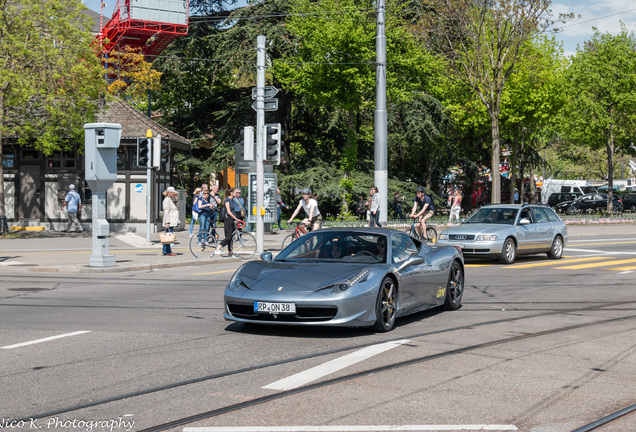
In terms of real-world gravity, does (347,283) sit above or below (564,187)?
below

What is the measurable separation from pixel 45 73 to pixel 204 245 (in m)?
11.5

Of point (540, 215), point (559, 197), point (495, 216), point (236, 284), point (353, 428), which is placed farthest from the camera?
point (559, 197)

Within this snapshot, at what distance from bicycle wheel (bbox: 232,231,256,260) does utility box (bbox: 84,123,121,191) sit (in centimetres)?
437

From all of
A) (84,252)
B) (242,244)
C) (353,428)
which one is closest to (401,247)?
(353,428)

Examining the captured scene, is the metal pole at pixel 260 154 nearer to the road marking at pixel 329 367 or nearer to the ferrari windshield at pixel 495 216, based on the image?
the ferrari windshield at pixel 495 216

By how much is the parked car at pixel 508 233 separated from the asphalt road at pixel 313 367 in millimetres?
6041

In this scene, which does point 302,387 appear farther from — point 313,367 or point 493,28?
point 493,28

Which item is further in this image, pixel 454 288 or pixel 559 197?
pixel 559 197

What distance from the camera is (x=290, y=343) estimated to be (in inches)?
313

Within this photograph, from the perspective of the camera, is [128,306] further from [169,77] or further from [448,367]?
[169,77]

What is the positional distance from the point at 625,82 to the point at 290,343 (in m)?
42.6

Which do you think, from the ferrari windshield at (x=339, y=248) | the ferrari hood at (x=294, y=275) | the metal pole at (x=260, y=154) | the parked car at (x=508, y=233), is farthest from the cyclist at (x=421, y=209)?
the ferrari hood at (x=294, y=275)

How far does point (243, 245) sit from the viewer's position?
2055 cm

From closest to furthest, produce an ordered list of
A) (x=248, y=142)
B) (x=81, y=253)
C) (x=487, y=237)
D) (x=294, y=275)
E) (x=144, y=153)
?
(x=294, y=275), (x=487, y=237), (x=248, y=142), (x=81, y=253), (x=144, y=153)
